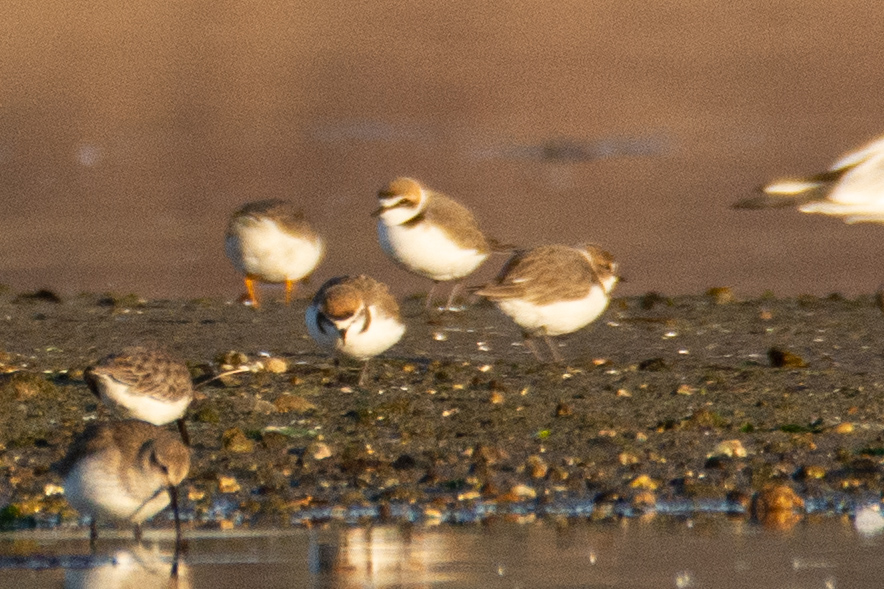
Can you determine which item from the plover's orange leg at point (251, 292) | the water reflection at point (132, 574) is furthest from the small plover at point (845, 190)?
the plover's orange leg at point (251, 292)

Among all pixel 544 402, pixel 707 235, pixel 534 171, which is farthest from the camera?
pixel 534 171

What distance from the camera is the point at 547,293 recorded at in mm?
9516

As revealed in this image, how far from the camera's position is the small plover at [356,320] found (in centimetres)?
891

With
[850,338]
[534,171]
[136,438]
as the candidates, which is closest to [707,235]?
[534,171]

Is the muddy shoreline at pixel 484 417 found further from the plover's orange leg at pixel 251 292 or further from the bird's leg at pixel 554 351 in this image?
the plover's orange leg at pixel 251 292

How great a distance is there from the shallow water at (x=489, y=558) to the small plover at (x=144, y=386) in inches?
55.3

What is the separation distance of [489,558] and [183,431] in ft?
7.88

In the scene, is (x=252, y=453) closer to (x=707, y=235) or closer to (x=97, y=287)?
(x=97, y=287)

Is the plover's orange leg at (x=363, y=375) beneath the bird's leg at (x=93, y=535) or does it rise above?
above

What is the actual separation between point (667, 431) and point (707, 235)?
28.0ft

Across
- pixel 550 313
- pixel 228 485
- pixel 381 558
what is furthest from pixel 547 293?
pixel 381 558

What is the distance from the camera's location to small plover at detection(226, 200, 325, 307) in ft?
40.7

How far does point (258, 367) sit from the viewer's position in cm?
884

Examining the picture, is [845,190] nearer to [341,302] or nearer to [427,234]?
[341,302]
